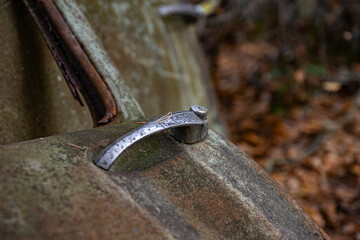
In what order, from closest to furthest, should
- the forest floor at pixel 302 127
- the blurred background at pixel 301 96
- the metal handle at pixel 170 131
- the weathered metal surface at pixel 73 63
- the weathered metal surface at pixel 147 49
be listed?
the metal handle at pixel 170 131, the weathered metal surface at pixel 73 63, the weathered metal surface at pixel 147 49, the forest floor at pixel 302 127, the blurred background at pixel 301 96

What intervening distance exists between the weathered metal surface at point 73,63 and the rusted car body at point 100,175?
3 cm

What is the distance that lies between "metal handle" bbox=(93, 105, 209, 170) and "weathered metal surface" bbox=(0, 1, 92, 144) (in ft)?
1.77

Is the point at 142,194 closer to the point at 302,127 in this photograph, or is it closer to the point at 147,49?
the point at 147,49

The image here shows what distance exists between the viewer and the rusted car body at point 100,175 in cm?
64

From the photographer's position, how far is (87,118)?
150 centimetres

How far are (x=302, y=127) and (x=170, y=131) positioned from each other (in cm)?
311

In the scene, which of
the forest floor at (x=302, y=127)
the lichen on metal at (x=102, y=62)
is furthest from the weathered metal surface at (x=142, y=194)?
the forest floor at (x=302, y=127)

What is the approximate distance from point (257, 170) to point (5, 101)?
0.86 metres

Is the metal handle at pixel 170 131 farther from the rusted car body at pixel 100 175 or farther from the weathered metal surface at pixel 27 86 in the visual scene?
the weathered metal surface at pixel 27 86

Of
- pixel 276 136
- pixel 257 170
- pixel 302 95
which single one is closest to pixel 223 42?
pixel 302 95

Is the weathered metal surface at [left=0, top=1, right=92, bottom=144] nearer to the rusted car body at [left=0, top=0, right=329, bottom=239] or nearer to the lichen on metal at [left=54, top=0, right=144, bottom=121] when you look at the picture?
the rusted car body at [left=0, top=0, right=329, bottom=239]

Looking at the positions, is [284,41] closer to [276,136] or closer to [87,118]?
[276,136]

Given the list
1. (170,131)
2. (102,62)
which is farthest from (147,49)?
(170,131)

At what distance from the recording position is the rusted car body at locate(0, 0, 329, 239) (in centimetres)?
64
